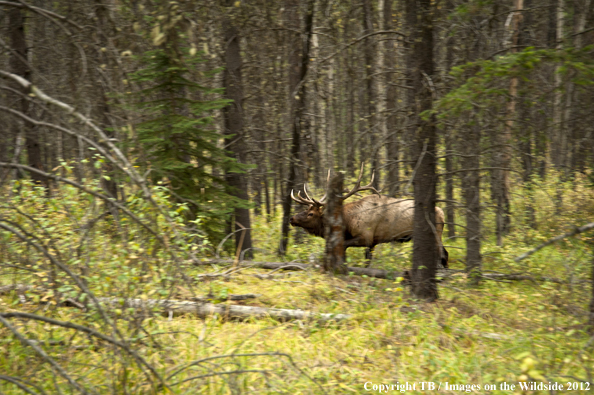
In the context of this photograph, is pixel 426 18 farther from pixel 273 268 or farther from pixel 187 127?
pixel 273 268

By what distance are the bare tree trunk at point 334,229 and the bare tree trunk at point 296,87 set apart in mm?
1753

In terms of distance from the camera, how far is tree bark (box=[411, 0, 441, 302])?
252 inches

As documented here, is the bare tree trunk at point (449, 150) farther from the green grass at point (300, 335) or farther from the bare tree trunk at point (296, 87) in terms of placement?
the bare tree trunk at point (296, 87)

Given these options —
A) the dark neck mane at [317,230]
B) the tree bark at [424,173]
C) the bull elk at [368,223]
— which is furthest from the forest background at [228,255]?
the bull elk at [368,223]

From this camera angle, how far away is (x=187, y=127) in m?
8.01

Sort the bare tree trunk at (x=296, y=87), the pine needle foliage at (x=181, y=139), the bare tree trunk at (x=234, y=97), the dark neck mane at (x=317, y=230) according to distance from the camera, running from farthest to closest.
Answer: the dark neck mane at (x=317, y=230), the bare tree trunk at (x=234, y=97), the bare tree trunk at (x=296, y=87), the pine needle foliage at (x=181, y=139)

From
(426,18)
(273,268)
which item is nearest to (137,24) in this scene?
(426,18)

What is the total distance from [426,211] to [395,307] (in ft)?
5.03

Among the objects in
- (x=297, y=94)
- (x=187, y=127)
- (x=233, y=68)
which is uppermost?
(x=233, y=68)

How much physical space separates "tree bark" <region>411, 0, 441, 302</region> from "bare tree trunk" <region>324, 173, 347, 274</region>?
165 cm

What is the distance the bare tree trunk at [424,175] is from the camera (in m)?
6.40

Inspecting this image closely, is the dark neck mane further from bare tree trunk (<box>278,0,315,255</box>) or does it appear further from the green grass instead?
the green grass

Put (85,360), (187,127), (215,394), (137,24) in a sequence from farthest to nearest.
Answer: (187,127) → (85,360) → (215,394) → (137,24)

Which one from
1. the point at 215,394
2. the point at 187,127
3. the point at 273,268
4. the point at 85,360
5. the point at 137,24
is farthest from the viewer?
the point at 273,268
